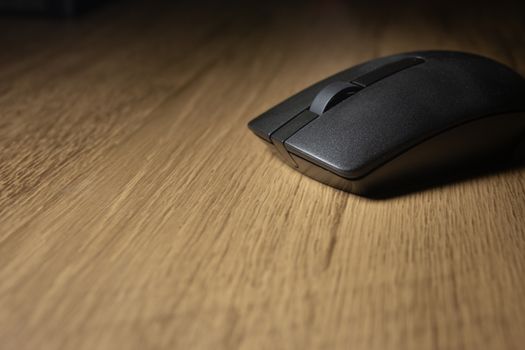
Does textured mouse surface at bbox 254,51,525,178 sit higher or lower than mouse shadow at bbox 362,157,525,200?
higher

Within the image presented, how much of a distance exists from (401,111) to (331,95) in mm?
58

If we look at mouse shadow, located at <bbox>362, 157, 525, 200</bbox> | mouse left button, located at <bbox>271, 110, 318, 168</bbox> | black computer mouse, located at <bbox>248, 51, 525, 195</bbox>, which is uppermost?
mouse left button, located at <bbox>271, 110, 318, 168</bbox>

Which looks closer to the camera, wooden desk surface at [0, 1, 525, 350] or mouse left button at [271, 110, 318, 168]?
wooden desk surface at [0, 1, 525, 350]

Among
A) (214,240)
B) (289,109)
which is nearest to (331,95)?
(289,109)

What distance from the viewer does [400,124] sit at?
43 cm

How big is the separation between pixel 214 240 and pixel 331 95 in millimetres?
151

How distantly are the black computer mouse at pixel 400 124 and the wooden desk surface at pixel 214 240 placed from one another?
0.02m

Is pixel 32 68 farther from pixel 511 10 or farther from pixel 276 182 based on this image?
pixel 511 10

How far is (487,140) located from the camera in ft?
1.52

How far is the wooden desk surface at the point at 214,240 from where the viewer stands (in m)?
0.32

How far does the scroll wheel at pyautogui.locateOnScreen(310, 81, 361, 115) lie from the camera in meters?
0.47

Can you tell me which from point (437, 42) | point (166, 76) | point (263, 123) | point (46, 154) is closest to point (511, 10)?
point (437, 42)

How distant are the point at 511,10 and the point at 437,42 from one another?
272 millimetres

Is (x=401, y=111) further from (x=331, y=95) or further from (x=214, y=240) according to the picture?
(x=214, y=240)
